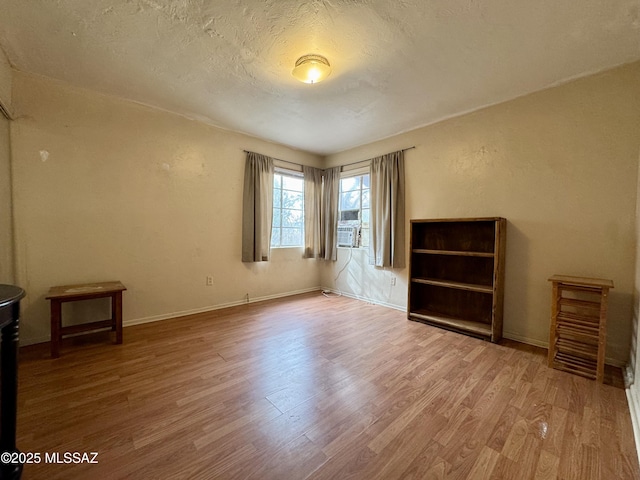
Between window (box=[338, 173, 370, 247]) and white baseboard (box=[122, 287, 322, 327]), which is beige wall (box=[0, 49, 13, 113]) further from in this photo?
window (box=[338, 173, 370, 247])

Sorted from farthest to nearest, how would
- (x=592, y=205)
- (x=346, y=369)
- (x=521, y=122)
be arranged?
1. (x=521, y=122)
2. (x=592, y=205)
3. (x=346, y=369)

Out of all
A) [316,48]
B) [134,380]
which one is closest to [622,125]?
[316,48]

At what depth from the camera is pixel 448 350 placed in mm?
2381

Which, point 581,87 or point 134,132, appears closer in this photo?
point 581,87

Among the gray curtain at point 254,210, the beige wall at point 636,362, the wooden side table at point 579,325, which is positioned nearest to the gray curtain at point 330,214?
the gray curtain at point 254,210

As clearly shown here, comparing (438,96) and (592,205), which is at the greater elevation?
(438,96)

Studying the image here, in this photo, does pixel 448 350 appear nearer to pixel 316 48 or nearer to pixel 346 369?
pixel 346 369

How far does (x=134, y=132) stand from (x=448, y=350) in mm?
3957

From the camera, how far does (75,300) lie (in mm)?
2266

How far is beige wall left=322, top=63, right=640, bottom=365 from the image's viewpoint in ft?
6.91

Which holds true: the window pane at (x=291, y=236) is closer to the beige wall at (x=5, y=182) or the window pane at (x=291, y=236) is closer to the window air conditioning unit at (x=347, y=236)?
the window air conditioning unit at (x=347, y=236)

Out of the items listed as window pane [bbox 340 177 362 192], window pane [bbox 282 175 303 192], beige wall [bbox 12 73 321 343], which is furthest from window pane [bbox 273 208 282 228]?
window pane [bbox 340 177 362 192]

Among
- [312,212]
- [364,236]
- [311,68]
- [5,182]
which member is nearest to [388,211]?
[364,236]

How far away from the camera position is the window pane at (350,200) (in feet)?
13.8
